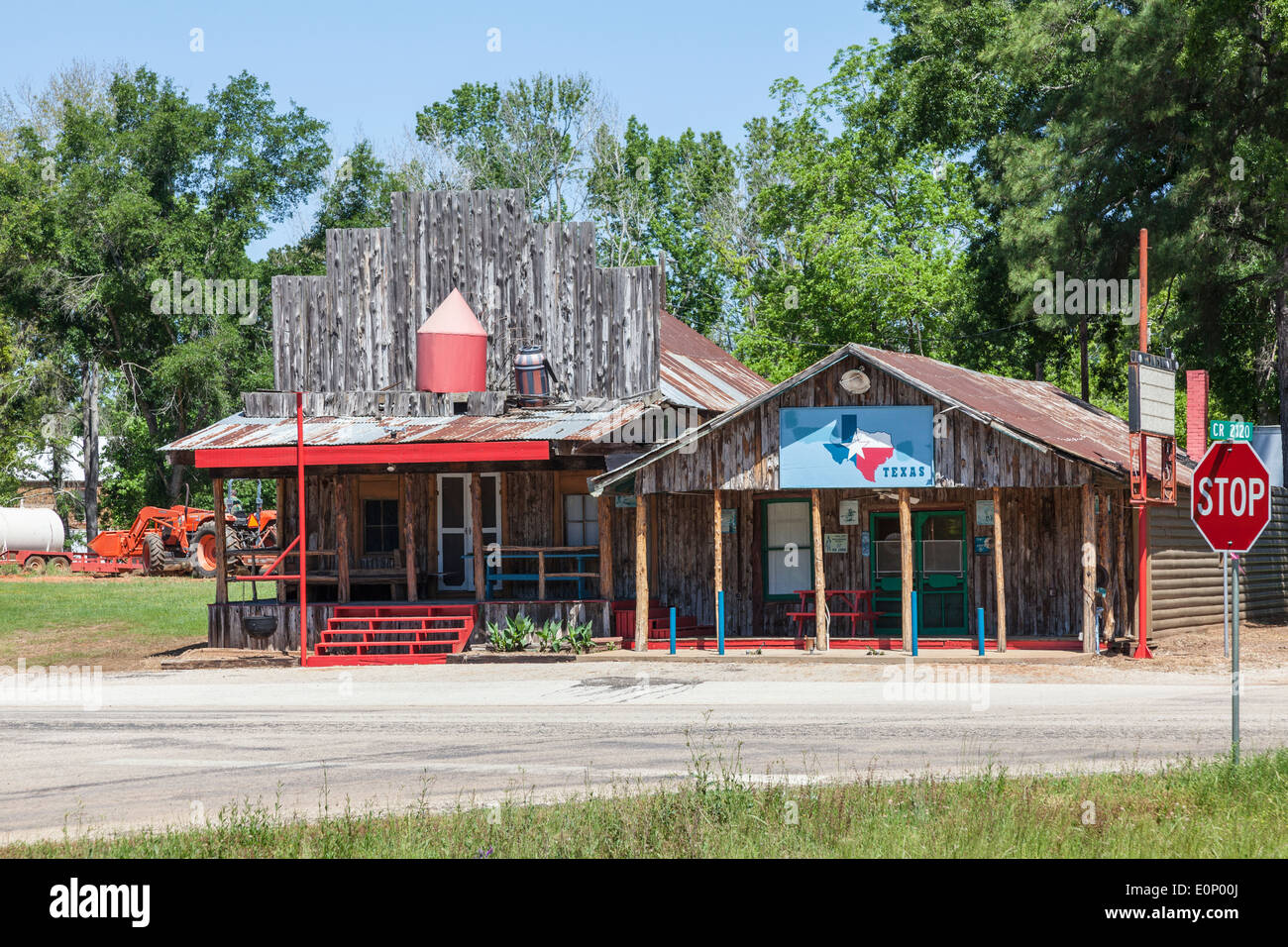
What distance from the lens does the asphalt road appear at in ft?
40.3

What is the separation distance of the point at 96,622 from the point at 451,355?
10322 mm

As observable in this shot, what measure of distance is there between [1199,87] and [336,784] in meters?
28.5

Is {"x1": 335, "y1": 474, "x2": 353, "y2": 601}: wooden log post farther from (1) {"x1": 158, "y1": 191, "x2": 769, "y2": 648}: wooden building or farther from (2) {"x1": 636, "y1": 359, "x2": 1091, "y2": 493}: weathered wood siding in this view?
(2) {"x1": 636, "y1": 359, "x2": 1091, "y2": 493}: weathered wood siding

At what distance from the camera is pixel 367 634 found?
27.8 metres

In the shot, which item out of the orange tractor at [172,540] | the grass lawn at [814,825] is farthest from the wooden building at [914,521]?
the orange tractor at [172,540]

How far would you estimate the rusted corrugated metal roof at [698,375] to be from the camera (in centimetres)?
3142

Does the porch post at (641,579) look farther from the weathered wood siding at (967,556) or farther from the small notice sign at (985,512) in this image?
the small notice sign at (985,512)

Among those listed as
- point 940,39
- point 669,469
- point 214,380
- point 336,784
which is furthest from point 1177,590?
point 214,380

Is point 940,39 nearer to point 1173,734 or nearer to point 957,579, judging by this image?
point 957,579

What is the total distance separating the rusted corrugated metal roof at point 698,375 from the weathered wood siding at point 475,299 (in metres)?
Result: 1.52

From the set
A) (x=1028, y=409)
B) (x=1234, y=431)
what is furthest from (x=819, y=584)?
(x=1234, y=431)

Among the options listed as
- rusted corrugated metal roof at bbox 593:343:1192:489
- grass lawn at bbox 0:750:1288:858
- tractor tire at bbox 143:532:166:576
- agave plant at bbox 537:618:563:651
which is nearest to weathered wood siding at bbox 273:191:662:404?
rusted corrugated metal roof at bbox 593:343:1192:489

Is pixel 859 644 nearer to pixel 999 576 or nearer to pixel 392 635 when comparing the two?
pixel 999 576

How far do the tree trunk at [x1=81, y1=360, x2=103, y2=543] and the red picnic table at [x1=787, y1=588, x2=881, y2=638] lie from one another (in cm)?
4355
